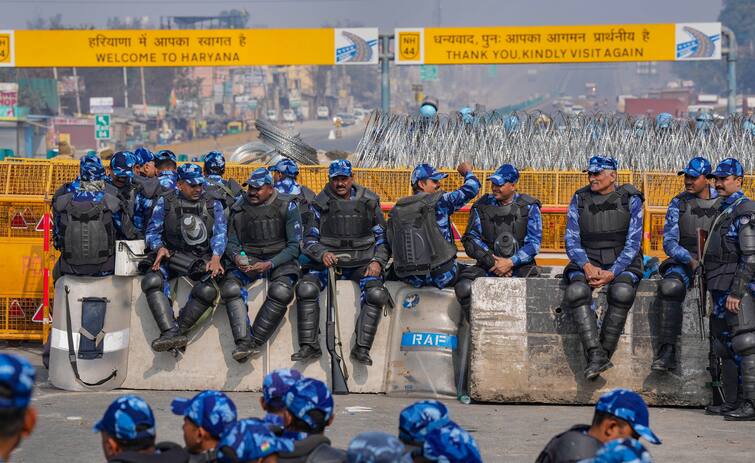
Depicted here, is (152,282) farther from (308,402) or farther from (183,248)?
A: (308,402)

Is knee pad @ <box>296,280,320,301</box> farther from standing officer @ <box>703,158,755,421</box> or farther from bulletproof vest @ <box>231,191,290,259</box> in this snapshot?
standing officer @ <box>703,158,755,421</box>

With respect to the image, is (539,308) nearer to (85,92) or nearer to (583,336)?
(583,336)

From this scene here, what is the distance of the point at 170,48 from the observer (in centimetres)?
3262

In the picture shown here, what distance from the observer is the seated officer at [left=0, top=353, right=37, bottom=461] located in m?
4.45

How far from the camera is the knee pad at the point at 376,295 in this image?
38.6 feet

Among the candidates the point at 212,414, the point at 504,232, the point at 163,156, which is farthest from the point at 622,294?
the point at 212,414

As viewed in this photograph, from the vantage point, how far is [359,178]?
16953 millimetres

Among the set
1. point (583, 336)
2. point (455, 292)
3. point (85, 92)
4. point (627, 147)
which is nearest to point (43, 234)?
point (455, 292)

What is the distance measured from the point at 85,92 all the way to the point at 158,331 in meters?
130

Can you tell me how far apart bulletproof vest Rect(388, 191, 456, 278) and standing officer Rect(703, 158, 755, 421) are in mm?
2342

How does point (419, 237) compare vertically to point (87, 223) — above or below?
below

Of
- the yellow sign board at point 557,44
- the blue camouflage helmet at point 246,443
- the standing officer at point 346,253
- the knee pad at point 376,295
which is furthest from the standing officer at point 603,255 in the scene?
the yellow sign board at point 557,44

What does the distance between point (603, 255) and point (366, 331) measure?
7.32ft

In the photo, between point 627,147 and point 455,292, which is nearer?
point 455,292
